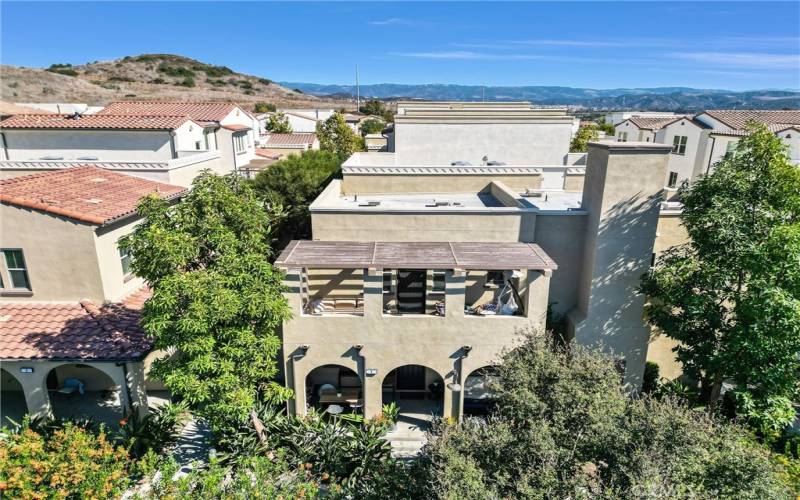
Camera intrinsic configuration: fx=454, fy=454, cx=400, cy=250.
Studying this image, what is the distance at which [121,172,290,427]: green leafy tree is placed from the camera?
11312 millimetres

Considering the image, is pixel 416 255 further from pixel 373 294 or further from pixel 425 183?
pixel 425 183

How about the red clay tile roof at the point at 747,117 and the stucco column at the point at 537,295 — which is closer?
the stucco column at the point at 537,295

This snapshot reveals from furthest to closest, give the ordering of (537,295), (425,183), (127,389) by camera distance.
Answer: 1. (425,183)
2. (537,295)
3. (127,389)

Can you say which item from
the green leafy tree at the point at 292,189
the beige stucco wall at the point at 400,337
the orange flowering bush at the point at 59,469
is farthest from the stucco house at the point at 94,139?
the orange flowering bush at the point at 59,469

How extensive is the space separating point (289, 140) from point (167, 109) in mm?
23766

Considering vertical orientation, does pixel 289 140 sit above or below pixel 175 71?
below

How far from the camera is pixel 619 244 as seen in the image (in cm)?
1627

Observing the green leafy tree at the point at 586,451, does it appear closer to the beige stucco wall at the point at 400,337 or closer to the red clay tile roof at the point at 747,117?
the beige stucco wall at the point at 400,337

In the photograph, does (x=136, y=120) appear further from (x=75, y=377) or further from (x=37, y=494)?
(x=37, y=494)

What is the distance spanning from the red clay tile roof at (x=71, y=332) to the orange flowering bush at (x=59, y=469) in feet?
9.93

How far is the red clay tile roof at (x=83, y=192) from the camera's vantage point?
15.8m

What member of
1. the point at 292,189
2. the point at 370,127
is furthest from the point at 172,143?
the point at 370,127

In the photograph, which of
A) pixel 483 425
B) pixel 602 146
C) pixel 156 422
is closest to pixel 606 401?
pixel 483 425

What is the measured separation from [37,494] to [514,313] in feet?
46.0
